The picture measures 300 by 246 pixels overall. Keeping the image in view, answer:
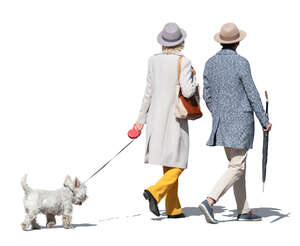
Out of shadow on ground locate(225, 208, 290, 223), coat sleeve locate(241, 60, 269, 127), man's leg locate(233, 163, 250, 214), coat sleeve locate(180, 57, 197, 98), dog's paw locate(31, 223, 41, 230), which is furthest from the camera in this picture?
shadow on ground locate(225, 208, 290, 223)

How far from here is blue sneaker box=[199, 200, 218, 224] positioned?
13992mm

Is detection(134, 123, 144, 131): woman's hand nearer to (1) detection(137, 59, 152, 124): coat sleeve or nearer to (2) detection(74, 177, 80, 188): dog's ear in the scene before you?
(1) detection(137, 59, 152, 124): coat sleeve

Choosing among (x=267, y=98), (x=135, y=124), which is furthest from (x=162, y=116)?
(x=267, y=98)

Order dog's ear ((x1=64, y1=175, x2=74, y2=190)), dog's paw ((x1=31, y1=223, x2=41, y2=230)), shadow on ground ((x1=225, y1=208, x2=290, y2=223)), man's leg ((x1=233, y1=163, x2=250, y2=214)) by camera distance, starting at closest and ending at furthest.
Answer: dog's paw ((x1=31, y1=223, x2=41, y2=230)) < dog's ear ((x1=64, y1=175, x2=74, y2=190)) < man's leg ((x1=233, y1=163, x2=250, y2=214)) < shadow on ground ((x1=225, y1=208, x2=290, y2=223))

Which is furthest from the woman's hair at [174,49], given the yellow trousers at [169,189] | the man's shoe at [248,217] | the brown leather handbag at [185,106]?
Answer: the man's shoe at [248,217]

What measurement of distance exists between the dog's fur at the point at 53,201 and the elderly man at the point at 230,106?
1.74 meters

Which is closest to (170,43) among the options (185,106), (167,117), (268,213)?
(185,106)

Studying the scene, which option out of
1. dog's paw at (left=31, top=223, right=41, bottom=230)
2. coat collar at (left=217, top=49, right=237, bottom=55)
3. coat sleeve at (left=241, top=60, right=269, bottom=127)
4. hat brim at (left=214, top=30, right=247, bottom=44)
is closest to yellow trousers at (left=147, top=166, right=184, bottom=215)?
coat sleeve at (left=241, top=60, right=269, bottom=127)

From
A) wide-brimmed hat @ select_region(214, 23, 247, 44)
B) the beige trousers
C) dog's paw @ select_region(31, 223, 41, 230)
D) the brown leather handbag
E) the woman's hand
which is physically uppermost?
wide-brimmed hat @ select_region(214, 23, 247, 44)

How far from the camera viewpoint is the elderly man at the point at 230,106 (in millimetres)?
13969

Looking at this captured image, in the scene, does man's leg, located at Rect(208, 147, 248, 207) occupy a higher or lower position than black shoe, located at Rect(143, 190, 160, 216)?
higher

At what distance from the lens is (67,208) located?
535 inches

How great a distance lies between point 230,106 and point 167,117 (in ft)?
3.01

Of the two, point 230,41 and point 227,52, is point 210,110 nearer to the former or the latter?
point 227,52
